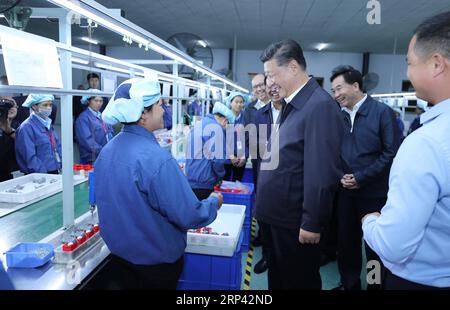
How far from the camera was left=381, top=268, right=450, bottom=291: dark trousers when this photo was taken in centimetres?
110

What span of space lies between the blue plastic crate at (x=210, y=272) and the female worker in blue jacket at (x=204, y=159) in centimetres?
119

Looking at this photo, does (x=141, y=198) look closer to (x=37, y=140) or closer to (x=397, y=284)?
(x=397, y=284)

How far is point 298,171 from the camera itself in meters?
1.76

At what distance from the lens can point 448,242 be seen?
3.37ft

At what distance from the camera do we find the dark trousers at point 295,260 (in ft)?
6.02

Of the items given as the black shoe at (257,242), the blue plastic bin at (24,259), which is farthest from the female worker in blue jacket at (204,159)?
the blue plastic bin at (24,259)

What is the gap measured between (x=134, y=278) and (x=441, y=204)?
4.30 ft

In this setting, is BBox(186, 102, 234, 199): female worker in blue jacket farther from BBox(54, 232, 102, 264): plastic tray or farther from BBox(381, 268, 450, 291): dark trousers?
BBox(381, 268, 450, 291): dark trousers

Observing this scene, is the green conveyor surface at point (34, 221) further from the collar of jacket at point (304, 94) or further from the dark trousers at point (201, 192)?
the collar of jacket at point (304, 94)

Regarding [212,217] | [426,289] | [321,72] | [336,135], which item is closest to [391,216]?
[426,289]

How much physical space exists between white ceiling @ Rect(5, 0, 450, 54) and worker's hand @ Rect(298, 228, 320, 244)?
19.7 feet

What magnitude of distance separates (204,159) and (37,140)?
165 centimetres

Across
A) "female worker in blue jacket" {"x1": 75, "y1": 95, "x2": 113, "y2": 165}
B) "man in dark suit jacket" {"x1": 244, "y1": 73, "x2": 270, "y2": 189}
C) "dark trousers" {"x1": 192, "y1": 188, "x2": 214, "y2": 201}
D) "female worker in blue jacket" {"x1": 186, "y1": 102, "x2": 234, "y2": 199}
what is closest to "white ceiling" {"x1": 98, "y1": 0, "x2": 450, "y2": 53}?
"man in dark suit jacket" {"x1": 244, "y1": 73, "x2": 270, "y2": 189}

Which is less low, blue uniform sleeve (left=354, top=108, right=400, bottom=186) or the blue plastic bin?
blue uniform sleeve (left=354, top=108, right=400, bottom=186)
